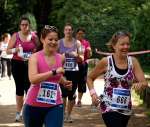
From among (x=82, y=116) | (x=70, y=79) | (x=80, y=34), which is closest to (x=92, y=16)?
(x=80, y=34)

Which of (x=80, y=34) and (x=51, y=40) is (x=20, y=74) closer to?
(x=80, y=34)

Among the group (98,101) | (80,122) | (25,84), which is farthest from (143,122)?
(98,101)

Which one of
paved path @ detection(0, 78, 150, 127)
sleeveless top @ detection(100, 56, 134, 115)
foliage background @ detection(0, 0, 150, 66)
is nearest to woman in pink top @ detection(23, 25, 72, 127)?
sleeveless top @ detection(100, 56, 134, 115)

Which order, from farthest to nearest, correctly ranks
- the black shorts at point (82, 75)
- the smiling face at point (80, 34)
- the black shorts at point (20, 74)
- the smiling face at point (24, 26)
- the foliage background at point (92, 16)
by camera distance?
the foliage background at point (92, 16)
the black shorts at point (82, 75)
the smiling face at point (80, 34)
the black shorts at point (20, 74)
the smiling face at point (24, 26)

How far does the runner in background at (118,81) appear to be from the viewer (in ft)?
21.9

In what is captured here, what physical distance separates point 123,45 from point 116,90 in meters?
0.54

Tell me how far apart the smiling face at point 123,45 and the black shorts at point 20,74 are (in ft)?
13.1

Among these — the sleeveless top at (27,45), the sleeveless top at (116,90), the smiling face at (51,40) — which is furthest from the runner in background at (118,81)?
the sleeveless top at (27,45)

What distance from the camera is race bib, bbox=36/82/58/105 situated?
6.66m

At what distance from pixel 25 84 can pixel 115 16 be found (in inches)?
1128

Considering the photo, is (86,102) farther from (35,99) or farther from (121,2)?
(121,2)

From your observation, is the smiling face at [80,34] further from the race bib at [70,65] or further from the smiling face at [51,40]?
the smiling face at [51,40]

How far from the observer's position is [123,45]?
21.9 ft

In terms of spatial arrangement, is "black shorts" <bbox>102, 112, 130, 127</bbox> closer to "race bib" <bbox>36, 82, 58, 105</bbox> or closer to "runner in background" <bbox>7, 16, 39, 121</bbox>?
"race bib" <bbox>36, 82, 58, 105</bbox>
